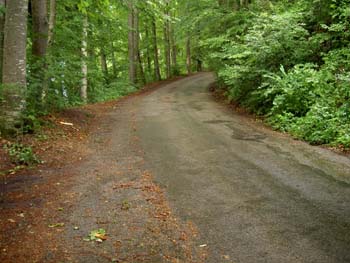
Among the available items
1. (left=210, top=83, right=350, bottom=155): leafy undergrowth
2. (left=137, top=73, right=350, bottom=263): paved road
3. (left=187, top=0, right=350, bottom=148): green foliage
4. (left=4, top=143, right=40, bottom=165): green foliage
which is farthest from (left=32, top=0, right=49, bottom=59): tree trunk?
(left=210, top=83, right=350, bottom=155): leafy undergrowth

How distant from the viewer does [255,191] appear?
18.6 feet

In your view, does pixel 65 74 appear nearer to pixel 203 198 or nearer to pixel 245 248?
pixel 203 198

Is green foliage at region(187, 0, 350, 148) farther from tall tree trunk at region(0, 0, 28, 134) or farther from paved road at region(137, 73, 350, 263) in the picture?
tall tree trunk at region(0, 0, 28, 134)

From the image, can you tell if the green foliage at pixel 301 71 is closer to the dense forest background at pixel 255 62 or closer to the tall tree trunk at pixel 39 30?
the dense forest background at pixel 255 62

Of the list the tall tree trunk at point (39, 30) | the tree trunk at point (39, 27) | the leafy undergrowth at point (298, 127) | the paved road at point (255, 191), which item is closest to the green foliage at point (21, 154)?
the paved road at point (255, 191)

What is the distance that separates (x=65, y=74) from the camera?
1038 cm

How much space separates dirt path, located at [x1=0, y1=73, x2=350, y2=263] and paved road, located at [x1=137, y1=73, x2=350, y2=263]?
18 millimetres

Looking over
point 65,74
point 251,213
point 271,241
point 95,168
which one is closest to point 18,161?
point 95,168

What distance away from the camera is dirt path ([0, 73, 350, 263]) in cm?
392

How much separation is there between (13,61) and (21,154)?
2.49m

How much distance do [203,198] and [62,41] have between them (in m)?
9.49

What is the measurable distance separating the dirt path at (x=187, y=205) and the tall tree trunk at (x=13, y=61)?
5.48 feet

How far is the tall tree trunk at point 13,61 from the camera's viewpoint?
8195 millimetres

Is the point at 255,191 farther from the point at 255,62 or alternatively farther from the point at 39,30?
the point at 255,62
